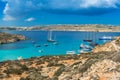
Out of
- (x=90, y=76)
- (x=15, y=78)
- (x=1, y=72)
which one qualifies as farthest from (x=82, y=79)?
(x=1, y=72)

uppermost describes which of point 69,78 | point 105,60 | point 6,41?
point 105,60

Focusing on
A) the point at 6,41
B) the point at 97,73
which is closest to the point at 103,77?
the point at 97,73

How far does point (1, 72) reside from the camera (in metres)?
25.2

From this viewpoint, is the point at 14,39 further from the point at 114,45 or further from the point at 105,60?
the point at 105,60

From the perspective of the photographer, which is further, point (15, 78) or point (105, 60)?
point (15, 78)

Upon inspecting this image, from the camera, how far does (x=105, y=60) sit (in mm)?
9984

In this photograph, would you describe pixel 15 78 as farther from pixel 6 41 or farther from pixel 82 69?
pixel 6 41

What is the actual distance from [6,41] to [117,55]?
14080 centimetres

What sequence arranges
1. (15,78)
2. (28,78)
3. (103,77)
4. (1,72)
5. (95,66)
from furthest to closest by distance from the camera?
(1,72) < (15,78) < (28,78) < (95,66) < (103,77)

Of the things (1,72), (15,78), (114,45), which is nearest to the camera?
(15,78)

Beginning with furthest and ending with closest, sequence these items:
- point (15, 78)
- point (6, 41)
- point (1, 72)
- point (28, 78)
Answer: point (6, 41) < point (1, 72) < point (15, 78) < point (28, 78)

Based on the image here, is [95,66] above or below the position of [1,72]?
above

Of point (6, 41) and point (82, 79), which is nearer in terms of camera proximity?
point (82, 79)

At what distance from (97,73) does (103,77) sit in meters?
0.31
